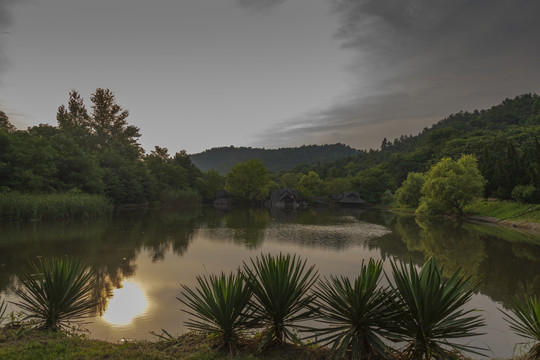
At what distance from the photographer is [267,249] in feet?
55.5

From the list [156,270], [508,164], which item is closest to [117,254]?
[156,270]

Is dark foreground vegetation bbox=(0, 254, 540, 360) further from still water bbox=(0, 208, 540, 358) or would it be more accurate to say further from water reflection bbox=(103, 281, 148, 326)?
water reflection bbox=(103, 281, 148, 326)

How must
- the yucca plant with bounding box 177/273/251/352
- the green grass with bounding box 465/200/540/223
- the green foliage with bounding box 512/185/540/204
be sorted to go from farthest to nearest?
the green foliage with bounding box 512/185/540/204 < the green grass with bounding box 465/200/540/223 < the yucca plant with bounding box 177/273/251/352

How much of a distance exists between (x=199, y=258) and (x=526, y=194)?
35290 millimetres

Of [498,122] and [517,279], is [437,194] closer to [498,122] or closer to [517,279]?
[517,279]

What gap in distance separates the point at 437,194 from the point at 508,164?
34.2 ft

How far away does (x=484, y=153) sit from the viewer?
158 feet

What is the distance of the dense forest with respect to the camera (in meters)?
31.6

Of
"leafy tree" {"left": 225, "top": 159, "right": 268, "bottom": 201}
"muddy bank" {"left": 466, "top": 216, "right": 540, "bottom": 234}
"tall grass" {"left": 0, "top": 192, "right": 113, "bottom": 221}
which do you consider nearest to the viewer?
"tall grass" {"left": 0, "top": 192, "right": 113, "bottom": 221}

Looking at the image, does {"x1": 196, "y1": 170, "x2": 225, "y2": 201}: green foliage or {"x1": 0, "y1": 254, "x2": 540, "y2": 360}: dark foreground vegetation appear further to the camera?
{"x1": 196, "y1": 170, "x2": 225, "y2": 201}: green foliage

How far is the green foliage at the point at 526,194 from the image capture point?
31938 mm

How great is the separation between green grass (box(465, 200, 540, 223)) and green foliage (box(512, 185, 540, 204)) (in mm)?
668

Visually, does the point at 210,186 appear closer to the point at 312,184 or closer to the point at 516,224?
the point at 312,184

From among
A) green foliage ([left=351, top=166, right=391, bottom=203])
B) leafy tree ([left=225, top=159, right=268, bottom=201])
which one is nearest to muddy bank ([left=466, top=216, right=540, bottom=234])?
green foliage ([left=351, top=166, right=391, bottom=203])
